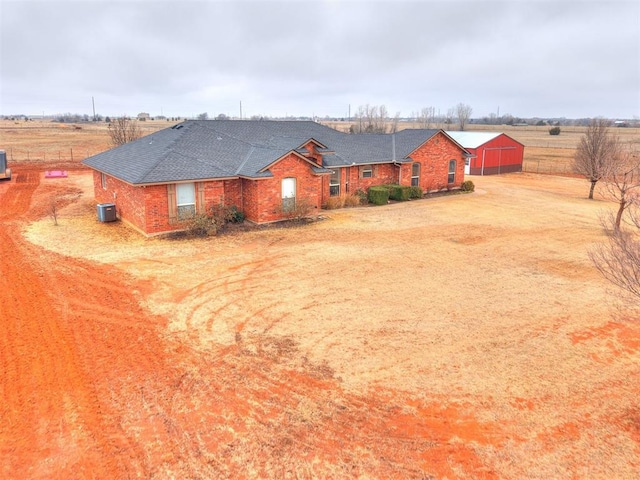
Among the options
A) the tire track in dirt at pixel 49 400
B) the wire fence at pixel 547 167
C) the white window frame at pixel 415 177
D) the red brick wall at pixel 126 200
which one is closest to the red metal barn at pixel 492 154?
the wire fence at pixel 547 167

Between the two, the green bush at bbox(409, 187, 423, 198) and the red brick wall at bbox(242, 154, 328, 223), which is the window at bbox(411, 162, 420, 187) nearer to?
the green bush at bbox(409, 187, 423, 198)

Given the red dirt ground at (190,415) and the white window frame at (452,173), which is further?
the white window frame at (452,173)

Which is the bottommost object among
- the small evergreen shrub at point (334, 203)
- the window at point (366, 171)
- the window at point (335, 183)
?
the small evergreen shrub at point (334, 203)

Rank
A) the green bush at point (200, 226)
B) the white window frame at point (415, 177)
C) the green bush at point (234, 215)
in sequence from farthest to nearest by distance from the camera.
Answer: the white window frame at point (415, 177)
the green bush at point (234, 215)
the green bush at point (200, 226)

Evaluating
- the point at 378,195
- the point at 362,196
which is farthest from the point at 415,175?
the point at 362,196

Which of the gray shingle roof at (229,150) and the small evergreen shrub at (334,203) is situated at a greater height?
the gray shingle roof at (229,150)

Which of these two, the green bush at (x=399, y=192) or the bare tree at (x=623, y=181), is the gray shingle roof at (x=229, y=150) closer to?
the green bush at (x=399, y=192)

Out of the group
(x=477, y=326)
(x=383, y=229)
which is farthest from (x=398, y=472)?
(x=383, y=229)
